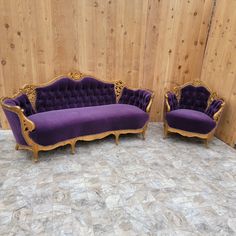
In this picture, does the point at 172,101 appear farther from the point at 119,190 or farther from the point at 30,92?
the point at 30,92

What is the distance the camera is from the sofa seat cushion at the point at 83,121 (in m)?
2.71

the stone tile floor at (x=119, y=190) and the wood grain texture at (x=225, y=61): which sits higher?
the wood grain texture at (x=225, y=61)

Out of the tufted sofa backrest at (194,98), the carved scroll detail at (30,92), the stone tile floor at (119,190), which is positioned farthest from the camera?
the tufted sofa backrest at (194,98)

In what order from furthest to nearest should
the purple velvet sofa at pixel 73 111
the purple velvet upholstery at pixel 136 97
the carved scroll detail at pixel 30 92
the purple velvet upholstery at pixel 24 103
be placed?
the purple velvet upholstery at pixel 136 97 → the carved scroll detail at pixel 30 92 → the purple velvet upholstery at pixel 24 103 → the purple velvet sofa at pixel 73 111

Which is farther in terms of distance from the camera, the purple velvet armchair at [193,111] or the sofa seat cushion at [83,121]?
the purple velvet armchair at [193,111]

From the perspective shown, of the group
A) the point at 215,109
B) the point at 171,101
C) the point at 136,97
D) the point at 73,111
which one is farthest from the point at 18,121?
the point at 215,109

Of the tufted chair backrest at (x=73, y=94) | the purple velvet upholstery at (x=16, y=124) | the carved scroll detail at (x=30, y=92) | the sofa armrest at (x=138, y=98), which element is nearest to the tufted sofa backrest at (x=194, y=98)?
the sofa armrest at (x=138, y=98)

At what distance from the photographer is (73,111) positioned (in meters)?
3.17

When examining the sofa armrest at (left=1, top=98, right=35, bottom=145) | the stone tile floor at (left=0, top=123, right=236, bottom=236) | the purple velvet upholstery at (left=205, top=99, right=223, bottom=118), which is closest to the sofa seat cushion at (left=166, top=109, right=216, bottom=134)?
the purple velvet upholstery at (left=205, top=99, right=223, bottom=118)

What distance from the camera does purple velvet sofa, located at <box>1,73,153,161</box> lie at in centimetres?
267

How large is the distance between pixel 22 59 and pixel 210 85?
10.8 ft

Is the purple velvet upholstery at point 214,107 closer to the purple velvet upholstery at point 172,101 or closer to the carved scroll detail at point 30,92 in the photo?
the purple velvet upholstery at point 172,101

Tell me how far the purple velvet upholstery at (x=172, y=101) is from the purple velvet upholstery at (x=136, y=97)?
0.38 metres

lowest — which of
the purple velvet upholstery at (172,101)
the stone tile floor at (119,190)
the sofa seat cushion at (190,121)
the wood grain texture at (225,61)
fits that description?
the stone tile floor at (119,190)
